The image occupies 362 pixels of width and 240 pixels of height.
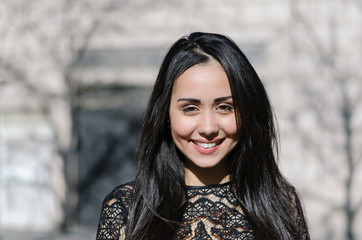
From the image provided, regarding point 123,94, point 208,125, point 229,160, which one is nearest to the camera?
point 208,125


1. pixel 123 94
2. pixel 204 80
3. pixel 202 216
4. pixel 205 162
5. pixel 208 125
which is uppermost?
pixel 123 94

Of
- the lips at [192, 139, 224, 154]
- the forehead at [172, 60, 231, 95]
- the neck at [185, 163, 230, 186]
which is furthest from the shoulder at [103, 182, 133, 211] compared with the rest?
the forehead at [172, 60, 231, 95]

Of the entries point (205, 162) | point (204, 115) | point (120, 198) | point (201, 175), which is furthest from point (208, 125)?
point (120, 198)

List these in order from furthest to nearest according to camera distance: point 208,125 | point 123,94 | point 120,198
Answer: point 123,94 → point 120,198 → point 208,125

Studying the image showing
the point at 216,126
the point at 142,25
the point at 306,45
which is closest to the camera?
the point at 216,126

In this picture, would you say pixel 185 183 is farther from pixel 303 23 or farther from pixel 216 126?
pixel 303 23

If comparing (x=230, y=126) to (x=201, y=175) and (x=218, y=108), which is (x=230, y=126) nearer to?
(x=218, y=108)

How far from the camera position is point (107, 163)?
950 cm

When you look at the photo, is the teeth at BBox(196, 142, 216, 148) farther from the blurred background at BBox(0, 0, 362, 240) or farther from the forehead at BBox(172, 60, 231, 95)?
the blurred background at BBox(0, 0, 362, 240)

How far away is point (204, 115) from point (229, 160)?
1.15ft

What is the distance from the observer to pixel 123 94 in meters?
9.46

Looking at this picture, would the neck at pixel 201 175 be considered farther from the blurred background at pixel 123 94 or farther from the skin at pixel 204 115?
the blurred background at pixel 123 94

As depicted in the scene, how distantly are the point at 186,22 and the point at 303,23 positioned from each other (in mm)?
1821

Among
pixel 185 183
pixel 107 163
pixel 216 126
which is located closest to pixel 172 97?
pixel 216 126
